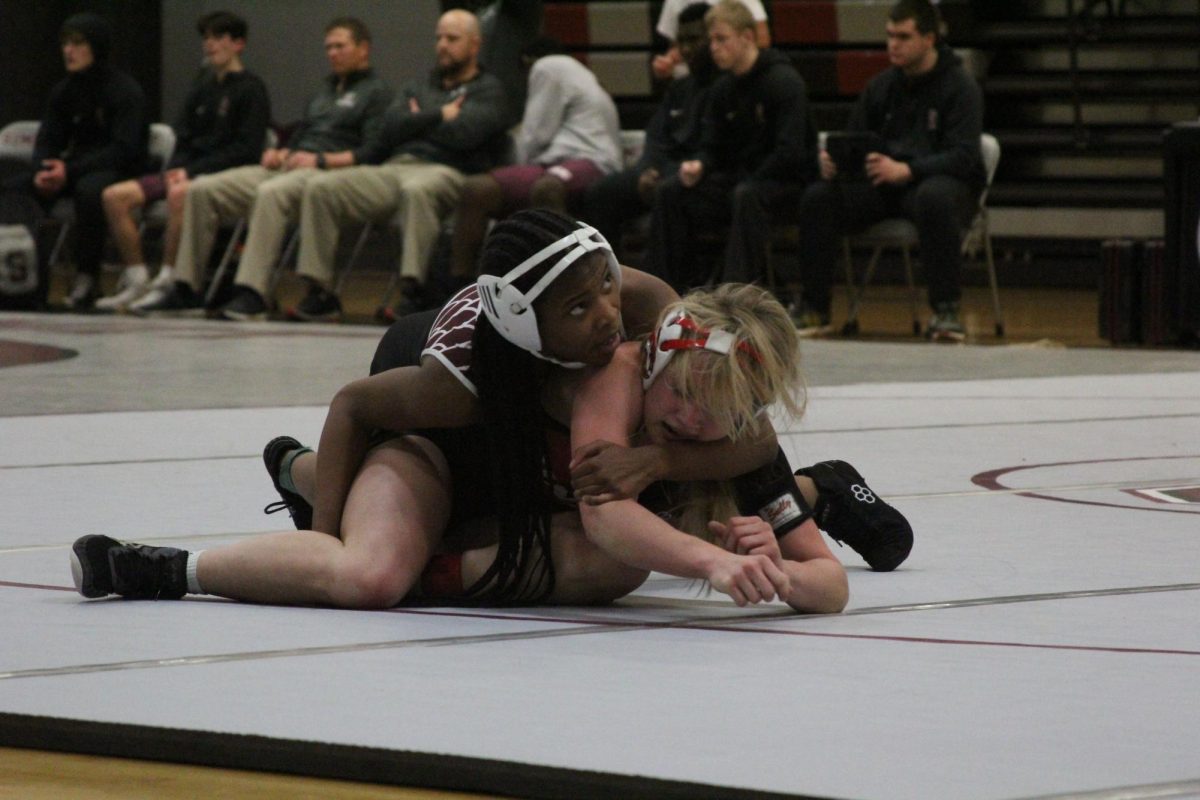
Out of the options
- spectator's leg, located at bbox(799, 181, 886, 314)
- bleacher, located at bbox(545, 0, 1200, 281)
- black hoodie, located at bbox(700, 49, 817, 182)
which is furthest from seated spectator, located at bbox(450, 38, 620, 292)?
bleacher, located at bbox(545, 0, 1200, 281)

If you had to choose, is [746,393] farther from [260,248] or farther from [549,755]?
[260,248]

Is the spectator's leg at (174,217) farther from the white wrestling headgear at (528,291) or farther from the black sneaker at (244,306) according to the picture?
the white wrestling headgear at (528,291)

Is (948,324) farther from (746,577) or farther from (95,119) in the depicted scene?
(746,577)

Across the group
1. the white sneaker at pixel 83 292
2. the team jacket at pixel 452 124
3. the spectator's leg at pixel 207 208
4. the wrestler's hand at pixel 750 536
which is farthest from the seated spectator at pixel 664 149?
the wrestler's hand at pixel 750 536

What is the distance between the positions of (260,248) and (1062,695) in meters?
6.39

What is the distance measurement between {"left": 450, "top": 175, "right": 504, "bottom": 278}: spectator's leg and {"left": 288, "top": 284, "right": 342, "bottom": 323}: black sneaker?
63 cm

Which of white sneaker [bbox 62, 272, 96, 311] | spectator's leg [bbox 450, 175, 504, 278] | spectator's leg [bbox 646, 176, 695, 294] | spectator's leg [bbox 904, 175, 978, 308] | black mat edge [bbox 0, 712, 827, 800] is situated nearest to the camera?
black mat edge [bbox 0, 712, 827, 800]

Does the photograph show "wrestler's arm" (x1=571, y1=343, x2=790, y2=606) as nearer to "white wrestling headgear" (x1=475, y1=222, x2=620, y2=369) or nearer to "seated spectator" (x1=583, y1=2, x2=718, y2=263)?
"white wrestling headgear" (x1=475, y1=222, x2=620, y2=369)

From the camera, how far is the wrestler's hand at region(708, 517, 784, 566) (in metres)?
2.08

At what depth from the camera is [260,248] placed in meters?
7.80

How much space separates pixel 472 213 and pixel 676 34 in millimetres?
1083

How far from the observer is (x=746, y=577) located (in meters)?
2.02

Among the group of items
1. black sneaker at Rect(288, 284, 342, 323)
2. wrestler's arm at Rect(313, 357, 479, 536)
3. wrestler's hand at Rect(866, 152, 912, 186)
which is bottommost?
black sneaker at Rect(288, 284, 342, 323)

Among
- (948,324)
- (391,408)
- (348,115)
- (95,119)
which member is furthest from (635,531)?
(95,119)
